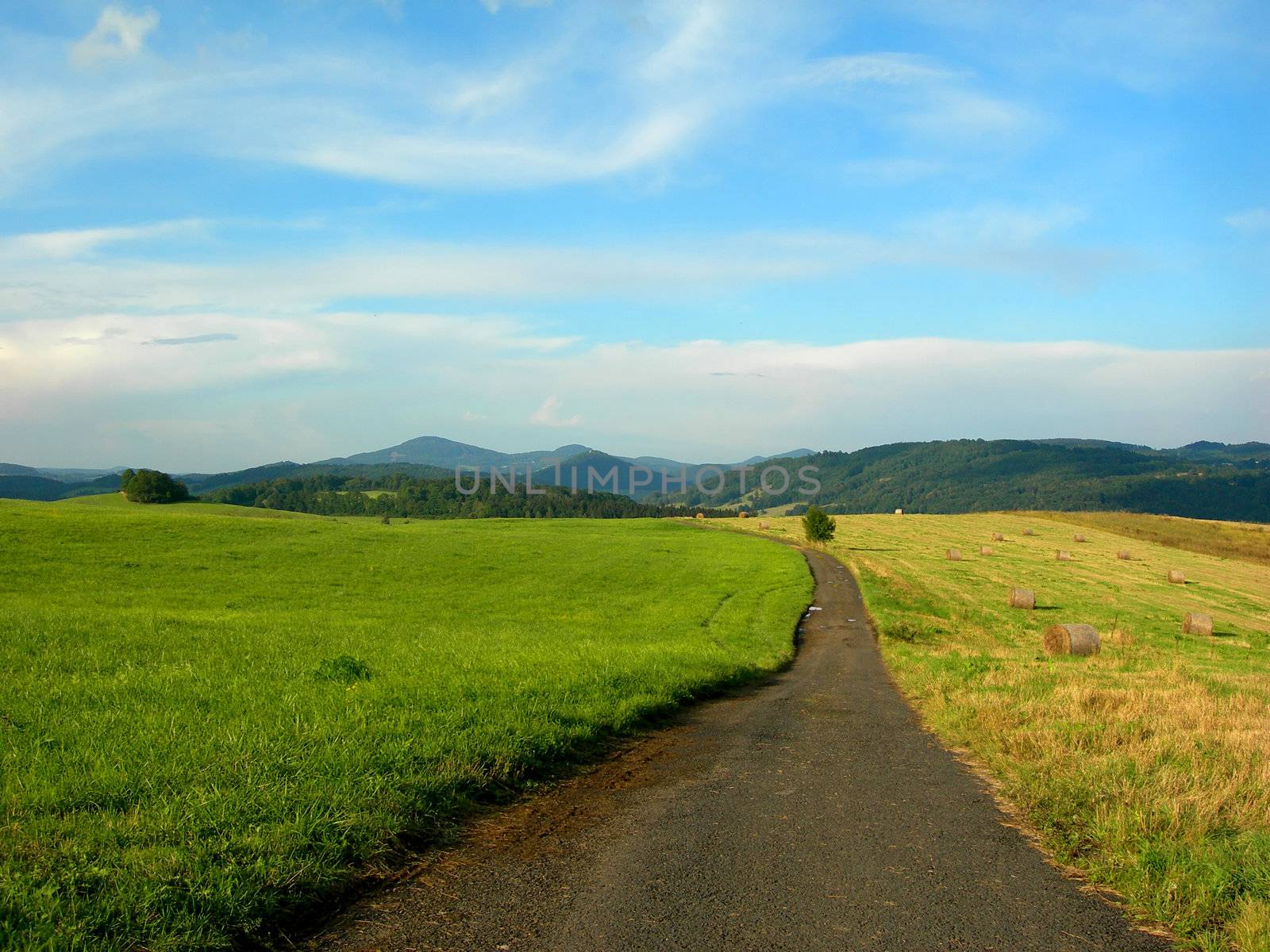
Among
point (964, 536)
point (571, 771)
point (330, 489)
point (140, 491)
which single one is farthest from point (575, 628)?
point (330, 489)

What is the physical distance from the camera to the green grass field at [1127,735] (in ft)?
19.2

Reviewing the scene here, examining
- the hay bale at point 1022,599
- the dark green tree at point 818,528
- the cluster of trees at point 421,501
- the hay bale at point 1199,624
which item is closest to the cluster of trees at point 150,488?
the cluster of trees at point 421,501

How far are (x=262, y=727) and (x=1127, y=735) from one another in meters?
10.1

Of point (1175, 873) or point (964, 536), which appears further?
point (964, 536)

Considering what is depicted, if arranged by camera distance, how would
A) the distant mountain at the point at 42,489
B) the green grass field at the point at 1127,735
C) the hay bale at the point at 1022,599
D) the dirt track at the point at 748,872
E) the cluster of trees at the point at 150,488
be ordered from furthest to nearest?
1. the distant mountain at the point at 42,489
2. the cluster of trees at the point at 150,488
3. the hay bale at the point at 1022,599
4. the green grass field at the point at 1127,735
5. the dirt track at the point at 748,872

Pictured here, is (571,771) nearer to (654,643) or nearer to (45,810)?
(45,810)

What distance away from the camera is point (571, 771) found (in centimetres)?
901

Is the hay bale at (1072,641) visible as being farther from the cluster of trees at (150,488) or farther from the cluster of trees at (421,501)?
the cluster of trees at (421,501)

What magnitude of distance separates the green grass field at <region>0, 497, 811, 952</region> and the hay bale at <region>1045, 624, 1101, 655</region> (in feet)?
26.3

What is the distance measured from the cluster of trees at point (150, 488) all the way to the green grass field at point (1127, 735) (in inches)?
3120

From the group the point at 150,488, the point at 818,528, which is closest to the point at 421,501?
the point at 150,488

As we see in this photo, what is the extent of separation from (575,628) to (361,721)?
14.6 meters

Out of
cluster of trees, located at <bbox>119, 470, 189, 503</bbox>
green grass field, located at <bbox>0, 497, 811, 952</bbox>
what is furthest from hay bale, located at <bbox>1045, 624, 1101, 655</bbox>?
cluster of trees, located at <bbox>119, 470, 189, 503</bbox>

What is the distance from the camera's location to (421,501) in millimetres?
130500
